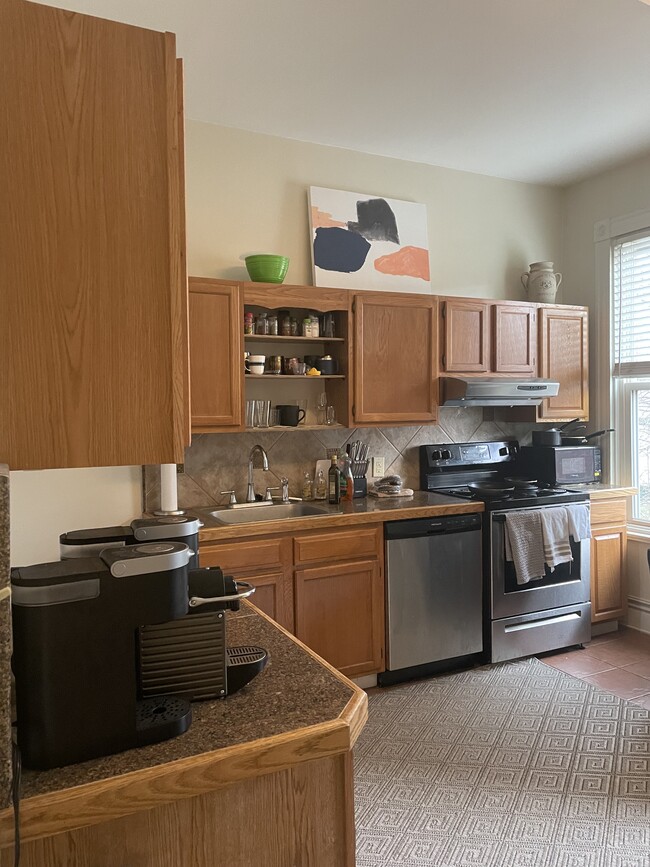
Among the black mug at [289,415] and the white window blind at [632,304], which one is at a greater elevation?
the white window blind at [632,304]

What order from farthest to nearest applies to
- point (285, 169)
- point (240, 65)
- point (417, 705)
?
point (285, 169) < point (417, 705) < point (240, 65)

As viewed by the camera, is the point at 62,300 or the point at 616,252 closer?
the point at 62,300

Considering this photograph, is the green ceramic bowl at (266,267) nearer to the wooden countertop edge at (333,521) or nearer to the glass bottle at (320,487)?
the glass bottle at (320,487)

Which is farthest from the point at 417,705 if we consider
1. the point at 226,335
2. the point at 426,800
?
the point at 226,335

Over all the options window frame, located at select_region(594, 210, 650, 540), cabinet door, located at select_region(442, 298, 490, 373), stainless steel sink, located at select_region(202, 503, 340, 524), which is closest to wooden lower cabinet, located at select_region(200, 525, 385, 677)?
stainless steel sink, located at select_region(202, 503, 340, 524)

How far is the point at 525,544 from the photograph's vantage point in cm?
364

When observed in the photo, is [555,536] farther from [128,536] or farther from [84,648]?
[84,648]

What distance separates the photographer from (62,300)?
1.06 metres

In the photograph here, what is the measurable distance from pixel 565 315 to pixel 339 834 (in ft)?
12.7

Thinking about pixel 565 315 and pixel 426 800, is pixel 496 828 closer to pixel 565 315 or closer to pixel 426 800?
pixel 426 800

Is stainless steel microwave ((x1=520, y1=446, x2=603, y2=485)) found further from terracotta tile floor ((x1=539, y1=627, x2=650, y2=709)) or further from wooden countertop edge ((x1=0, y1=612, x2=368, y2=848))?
wooden countertop edge ((x1=0, y1=612, x2=368, y2=848))

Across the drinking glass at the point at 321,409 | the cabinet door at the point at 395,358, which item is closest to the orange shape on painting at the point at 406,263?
the cabinet door at the point at 395,358

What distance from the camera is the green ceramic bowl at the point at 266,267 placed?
3467 millimetres

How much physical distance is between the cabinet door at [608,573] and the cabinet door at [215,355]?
7.98 ft
